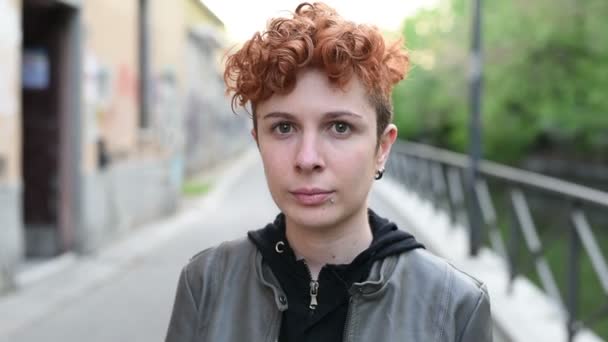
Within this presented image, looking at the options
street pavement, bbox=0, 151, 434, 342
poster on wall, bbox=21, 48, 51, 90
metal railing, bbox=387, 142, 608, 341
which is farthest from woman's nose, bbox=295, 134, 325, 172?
poster on wall, bbox=21, 48, 51, 90

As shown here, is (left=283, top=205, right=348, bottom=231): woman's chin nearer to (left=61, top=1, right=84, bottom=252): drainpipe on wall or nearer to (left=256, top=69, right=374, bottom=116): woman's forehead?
(left=256, top=69, right=374, bottom=116): woman's forehead

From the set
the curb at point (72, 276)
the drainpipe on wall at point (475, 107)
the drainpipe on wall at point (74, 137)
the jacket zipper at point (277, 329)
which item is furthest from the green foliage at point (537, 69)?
the jacket zipper at point (277, 329)

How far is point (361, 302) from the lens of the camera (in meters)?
1.61

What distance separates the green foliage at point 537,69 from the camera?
2419cm

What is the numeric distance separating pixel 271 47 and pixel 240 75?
0.32 feet

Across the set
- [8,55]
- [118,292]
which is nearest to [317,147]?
[8,55]

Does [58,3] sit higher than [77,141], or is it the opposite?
[58,3]

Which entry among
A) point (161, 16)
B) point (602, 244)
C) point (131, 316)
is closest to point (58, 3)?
point (131, 316)

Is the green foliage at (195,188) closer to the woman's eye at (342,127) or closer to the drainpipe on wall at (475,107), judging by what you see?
the drainpipe on wall at (475,107)

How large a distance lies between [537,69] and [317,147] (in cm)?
2590

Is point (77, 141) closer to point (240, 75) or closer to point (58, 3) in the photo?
point (58, 3)

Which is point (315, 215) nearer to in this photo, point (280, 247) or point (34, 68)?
point (280, 247)

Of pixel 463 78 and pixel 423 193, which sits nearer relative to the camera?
pixel 423 193

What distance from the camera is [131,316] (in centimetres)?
641
